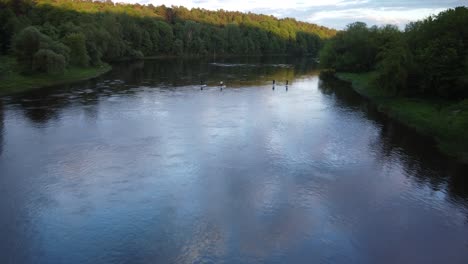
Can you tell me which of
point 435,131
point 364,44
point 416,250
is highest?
point 364,44

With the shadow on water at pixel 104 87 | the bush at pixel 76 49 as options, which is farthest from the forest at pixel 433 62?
the bush at pixel 76 49

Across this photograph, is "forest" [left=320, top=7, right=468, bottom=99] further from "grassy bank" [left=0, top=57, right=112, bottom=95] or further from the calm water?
"grassy bank" [left=0, top=57, right=112, bottom=95]

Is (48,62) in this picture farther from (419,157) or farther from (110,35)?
(419,157)

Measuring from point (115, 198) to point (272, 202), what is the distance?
10022 mm

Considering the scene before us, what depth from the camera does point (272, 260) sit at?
60.9 ft

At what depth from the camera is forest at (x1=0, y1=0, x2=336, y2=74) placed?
65000mm

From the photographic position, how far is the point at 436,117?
4325 cm

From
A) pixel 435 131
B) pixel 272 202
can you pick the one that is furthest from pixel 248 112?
pixel 272 202

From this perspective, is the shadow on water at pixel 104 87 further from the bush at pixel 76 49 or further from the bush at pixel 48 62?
the bush at pixel 76 49

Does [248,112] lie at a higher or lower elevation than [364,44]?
lower

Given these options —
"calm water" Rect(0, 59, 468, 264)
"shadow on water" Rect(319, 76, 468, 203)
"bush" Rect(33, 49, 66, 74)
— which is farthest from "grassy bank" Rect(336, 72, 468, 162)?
"bush" Rect(33, 49, 66, 74)

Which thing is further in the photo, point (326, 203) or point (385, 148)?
point (385, 148)

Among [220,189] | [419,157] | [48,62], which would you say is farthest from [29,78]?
[419,157]

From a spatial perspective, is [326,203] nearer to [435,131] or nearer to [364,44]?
[435,131]
